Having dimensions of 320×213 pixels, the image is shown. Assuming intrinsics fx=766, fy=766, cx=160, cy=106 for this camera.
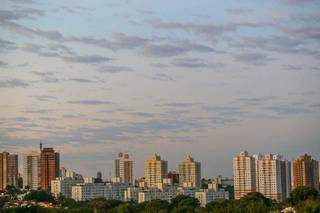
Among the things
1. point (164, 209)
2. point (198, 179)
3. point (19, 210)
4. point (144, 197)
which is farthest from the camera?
point (198, 179)

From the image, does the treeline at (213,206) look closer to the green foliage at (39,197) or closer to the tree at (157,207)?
the tree at (157,207)

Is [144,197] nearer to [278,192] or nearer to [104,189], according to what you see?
[104,189]

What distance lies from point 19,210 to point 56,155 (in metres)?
16.5

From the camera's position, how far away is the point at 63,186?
28.5m

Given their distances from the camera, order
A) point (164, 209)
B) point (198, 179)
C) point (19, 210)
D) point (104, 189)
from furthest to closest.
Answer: point (198, 179) < point (104, 189) < point (164, 209) < point (19, 210)

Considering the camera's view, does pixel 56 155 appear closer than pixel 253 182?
No

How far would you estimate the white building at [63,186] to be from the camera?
28203mm

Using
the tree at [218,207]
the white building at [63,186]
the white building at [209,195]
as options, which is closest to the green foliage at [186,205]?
the tree at [218,207]

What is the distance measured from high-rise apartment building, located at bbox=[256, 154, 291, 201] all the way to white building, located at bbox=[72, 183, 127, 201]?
17.0 ft

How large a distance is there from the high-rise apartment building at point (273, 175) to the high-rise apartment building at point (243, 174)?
288 mm

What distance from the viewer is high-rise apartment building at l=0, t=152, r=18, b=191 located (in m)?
31.8

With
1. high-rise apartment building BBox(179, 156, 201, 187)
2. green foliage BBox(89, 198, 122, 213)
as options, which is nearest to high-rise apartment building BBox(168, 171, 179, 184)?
high-rise apartment building BBox(179, 156, 201, 187)

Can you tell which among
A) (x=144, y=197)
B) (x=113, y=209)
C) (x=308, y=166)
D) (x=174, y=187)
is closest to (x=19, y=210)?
(x=113, y=209)

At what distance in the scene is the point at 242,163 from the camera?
2741cm
